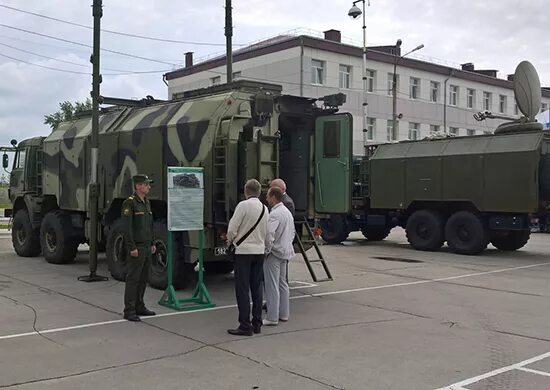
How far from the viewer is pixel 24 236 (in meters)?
14.7

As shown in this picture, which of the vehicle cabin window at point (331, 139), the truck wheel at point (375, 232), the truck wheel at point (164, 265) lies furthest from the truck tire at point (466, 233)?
the truck wheel at point (164, 265)

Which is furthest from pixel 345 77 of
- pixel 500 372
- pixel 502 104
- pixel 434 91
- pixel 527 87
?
pixel 500 372

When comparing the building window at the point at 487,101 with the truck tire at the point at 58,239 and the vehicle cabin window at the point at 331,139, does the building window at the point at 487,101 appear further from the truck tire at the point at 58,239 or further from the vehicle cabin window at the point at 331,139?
the truck tire at the point at 58,239

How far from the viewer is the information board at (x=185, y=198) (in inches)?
335

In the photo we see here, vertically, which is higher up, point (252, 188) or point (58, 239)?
point (252, 188)

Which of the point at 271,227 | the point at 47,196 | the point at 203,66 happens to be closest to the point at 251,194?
the point at 271,227

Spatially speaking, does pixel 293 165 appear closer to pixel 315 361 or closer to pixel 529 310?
pixel 529 310

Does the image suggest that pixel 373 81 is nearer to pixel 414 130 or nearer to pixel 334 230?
pixel 414 130

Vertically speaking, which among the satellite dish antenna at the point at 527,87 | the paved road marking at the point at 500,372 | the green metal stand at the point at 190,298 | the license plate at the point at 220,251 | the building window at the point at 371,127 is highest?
the building window at the point at 371,127

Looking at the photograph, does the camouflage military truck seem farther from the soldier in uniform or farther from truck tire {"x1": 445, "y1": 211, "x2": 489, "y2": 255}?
truck tire {"x1": 445, "y1": 211, "x2": 489, "y2": 255}

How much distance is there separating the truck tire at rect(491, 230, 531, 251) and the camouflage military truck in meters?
9.12

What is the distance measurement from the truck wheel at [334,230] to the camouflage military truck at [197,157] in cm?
891

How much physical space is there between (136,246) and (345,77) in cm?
3310

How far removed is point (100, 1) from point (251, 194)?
555 centimetres
